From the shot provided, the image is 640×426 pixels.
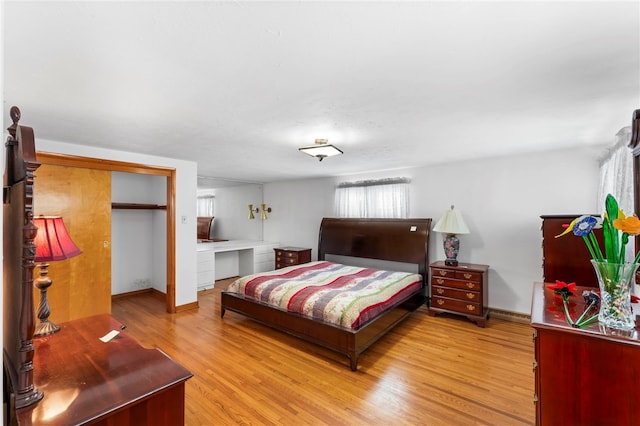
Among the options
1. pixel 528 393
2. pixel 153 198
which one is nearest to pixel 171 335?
pixel 153 198

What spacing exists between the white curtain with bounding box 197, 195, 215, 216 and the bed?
3380 millimetres

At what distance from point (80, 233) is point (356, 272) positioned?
3.54 meters

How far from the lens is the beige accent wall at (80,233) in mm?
3305

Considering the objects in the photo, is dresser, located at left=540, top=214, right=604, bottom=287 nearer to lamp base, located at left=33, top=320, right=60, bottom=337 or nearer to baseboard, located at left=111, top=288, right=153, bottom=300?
lamp base, located at left=33, top=320, right=60, bottom=337

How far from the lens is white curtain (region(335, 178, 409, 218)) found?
15.7 ft

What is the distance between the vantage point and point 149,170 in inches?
154

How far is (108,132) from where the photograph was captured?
2830 millimetres

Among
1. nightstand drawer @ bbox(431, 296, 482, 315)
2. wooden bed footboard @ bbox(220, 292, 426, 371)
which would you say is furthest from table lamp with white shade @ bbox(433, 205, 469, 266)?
wooden bed footboard @ bbox(220, 292, 426, 371)

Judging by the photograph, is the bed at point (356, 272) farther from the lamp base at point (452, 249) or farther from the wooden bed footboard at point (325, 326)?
the lamp base at point (452, 249)

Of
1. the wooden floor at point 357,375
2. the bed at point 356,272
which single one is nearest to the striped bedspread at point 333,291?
the bed at point 356,272

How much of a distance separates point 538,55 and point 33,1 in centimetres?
216

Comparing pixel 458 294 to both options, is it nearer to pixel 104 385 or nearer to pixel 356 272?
pixel 356 272

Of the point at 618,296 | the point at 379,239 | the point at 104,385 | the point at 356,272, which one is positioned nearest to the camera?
the point at 104,385

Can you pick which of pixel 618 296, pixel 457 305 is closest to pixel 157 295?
pixel 457 305
